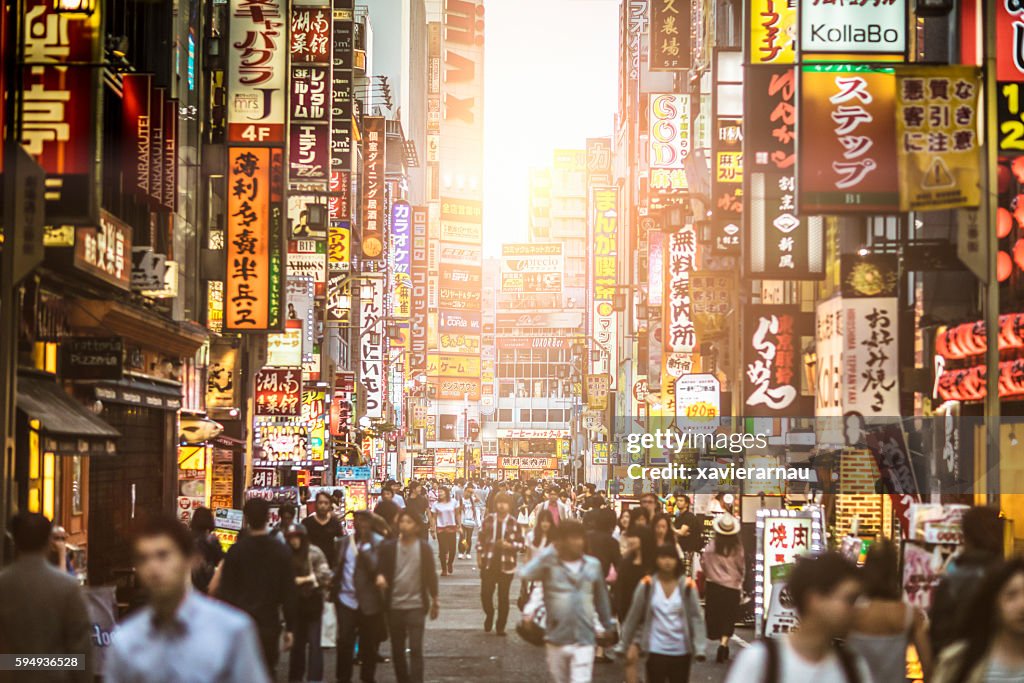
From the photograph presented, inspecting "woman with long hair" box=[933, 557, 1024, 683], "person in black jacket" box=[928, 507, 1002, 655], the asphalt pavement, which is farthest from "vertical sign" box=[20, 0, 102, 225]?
"woman with long hair" box=[933, 557, 1024, 683]

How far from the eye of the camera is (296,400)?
34188 mm

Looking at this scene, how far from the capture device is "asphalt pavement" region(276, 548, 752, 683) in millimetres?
15500

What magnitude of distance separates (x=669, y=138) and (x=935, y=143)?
3541cm

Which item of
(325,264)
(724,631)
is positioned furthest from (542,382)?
(724,631)

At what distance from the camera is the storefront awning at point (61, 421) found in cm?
1596

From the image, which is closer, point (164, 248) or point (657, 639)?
point (657, 639)

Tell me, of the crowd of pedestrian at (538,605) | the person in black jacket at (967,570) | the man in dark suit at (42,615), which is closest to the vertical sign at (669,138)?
the crowd of pedestrian at (538,605)

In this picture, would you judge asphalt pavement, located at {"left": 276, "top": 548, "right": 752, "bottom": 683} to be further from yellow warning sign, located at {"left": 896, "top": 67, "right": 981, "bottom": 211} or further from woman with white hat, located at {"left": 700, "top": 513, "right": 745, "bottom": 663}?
yellow warning sign, located at {"left": 896, "top": 67, "right": 981, "bottom": 211}

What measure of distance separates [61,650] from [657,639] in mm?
4732

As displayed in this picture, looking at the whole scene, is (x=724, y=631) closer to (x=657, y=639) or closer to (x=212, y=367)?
(x=657, y=639)

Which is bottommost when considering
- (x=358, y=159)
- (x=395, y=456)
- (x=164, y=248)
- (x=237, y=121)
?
(x=395, y=456)

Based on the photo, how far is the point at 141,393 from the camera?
74.2 feet

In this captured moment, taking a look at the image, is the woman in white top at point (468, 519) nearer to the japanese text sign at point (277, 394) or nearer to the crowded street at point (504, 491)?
the crowded street at point (504, 491)

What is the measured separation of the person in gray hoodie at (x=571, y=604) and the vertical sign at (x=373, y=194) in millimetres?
44838
